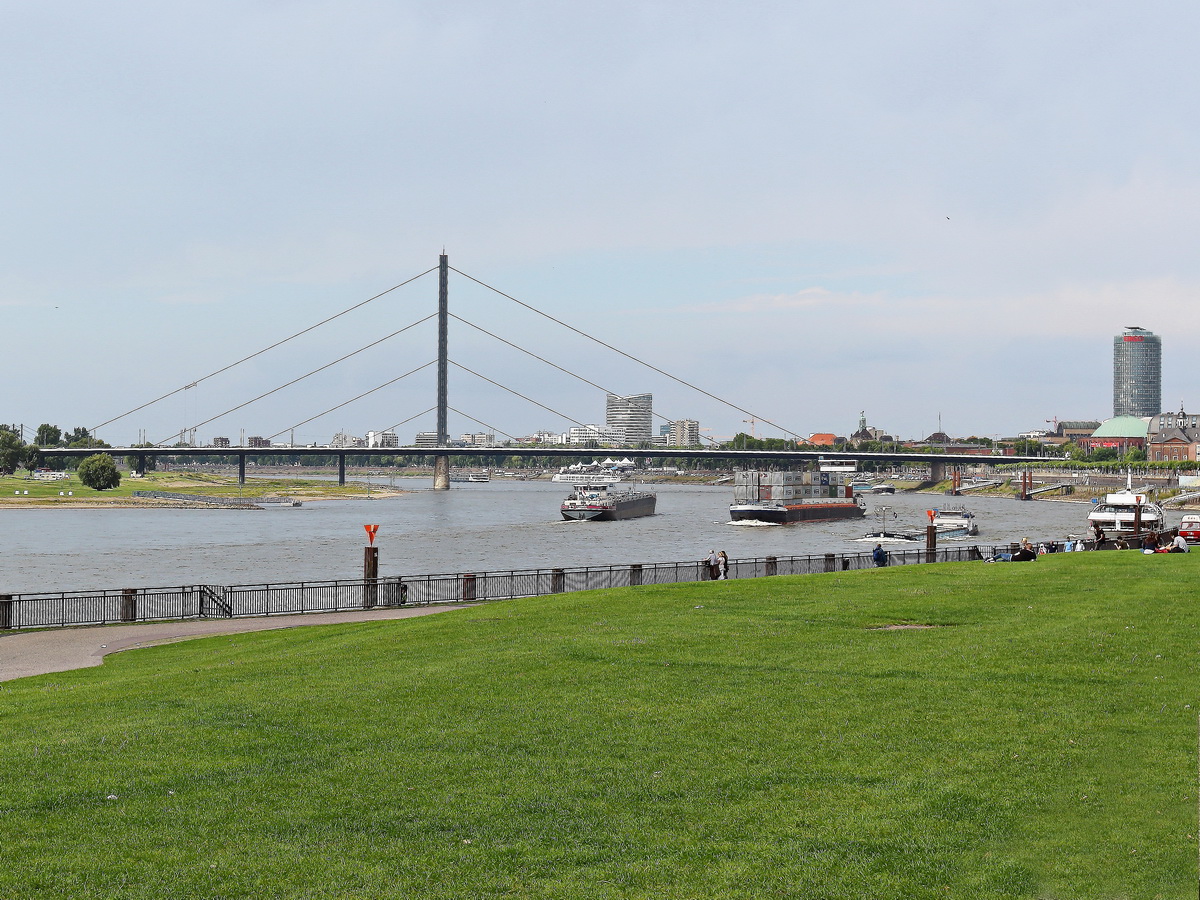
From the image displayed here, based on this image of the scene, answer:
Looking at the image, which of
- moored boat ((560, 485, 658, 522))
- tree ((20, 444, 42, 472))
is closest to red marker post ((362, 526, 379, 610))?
moored boat ((560, 485, 658, 522))

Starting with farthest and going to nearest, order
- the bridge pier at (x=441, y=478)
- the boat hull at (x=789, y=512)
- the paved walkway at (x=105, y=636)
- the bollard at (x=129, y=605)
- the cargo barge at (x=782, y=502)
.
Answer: the bridge pier at (x=441, y=478) < the cargo barge at (x=782, y=502) < the boat hull at (x=789, y=512) < the bollard at (x=129, y=605) < the paved walkway at (x=105, y=636)

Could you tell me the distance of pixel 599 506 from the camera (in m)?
108

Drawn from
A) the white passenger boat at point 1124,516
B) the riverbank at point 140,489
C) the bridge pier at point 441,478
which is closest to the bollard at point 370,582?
the white passenger boat at point 1124,516

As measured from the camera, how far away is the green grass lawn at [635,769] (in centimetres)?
791

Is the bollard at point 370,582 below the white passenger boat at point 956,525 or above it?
above

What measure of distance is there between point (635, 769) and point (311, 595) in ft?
85.4

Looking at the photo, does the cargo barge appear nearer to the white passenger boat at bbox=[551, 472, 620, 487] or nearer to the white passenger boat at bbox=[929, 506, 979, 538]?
the white passenger boat at bbox=[929, 506, 979, 538]

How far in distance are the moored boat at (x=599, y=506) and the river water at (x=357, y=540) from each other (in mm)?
2287

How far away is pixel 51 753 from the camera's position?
11.2 meters

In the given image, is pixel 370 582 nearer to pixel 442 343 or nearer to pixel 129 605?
pixel 129 605

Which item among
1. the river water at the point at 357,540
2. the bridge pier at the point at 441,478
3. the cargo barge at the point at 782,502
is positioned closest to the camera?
the river water at the point at 357,540

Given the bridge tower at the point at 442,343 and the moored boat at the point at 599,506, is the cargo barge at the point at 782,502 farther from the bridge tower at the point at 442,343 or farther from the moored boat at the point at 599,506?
the bridge tower at the point at 442,343

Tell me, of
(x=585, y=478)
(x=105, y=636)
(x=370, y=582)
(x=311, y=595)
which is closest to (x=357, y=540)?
(x=311, y=595)

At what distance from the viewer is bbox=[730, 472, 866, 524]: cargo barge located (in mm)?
102000
